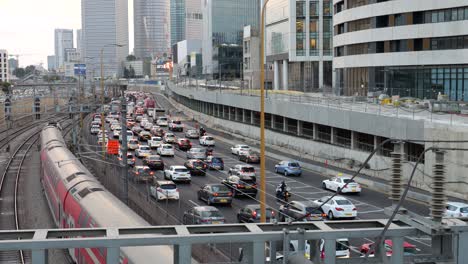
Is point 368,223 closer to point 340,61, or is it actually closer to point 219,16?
point 340,61

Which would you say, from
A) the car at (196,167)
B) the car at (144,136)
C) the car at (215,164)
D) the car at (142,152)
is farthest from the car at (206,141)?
the car at (196,167)

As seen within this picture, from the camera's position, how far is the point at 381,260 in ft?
22.9

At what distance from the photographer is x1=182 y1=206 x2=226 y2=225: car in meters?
23.6

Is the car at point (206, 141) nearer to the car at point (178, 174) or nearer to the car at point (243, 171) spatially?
the car at point (178, 174)

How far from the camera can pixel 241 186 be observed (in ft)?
109

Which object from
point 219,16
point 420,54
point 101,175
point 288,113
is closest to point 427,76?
point 420,54

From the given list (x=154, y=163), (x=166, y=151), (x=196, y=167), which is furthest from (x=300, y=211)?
(x=166, y=151)

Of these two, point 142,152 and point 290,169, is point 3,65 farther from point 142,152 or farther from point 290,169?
point 290,169

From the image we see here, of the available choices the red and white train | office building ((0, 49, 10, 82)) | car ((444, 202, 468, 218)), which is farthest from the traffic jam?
office building ((0, 49, 10, 82))

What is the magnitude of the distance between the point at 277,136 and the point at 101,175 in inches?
911

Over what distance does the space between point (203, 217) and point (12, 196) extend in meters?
15.3

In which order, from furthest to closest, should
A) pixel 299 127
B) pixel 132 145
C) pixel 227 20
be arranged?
pixel 227 20, pixel 132 145, pixel 299 127

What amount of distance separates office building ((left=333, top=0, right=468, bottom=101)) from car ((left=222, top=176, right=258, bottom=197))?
20129mm

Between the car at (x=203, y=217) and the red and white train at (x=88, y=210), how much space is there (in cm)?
413
